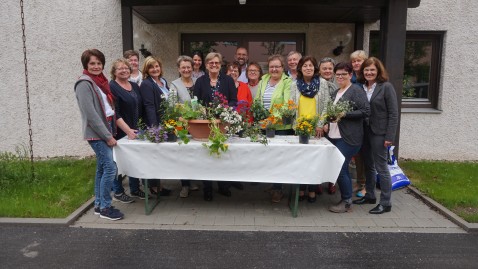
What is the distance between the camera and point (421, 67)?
752 centimetres

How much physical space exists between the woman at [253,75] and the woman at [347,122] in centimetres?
121

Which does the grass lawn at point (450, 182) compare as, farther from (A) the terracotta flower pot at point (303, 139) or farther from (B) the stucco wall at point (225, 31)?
(B) the stucco wall at point (225, 31)

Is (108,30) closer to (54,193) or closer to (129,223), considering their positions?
(54,193)

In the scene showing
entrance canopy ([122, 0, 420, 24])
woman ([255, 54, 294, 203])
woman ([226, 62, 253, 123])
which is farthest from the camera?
entrance canopy ([122, 0, 420, 24])

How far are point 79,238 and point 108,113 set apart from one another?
134 centimetres

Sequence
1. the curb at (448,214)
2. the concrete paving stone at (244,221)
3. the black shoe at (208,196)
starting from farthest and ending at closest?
the black shoe at (208,196)
the concrete paving stone at (244,221)
the curb at (448,214)

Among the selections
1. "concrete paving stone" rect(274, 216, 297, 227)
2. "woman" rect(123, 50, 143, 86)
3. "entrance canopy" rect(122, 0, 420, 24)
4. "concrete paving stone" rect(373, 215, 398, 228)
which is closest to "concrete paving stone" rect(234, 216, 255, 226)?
"concrete paving stone" rect(274, 216, 297, 227)

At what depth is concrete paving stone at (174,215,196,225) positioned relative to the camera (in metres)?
4.36

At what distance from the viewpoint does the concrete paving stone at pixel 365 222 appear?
431cm

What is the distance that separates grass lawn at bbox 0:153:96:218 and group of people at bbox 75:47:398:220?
0.51m

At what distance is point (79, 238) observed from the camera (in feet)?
13.0

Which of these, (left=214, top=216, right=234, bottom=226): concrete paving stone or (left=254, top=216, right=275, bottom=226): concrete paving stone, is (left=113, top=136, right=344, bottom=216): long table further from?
(left=214, top=216, right=234, bottom=226): concrete paving stone

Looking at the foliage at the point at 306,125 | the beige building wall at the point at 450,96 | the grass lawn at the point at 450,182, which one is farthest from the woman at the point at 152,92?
the beige building wall at the point at 450,96

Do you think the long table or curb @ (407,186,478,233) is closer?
curb @ (407,186,478,233)
